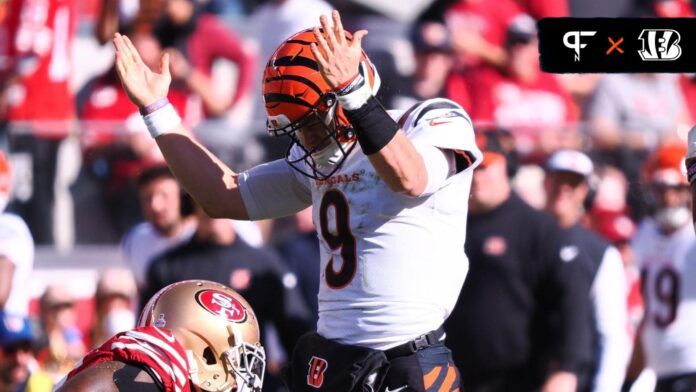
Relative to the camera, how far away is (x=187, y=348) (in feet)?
10.5

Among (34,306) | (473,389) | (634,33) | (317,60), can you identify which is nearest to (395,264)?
(317,60)

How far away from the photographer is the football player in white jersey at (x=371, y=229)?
3578 millimetres

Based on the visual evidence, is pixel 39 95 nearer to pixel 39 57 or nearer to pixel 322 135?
pixel 39 57

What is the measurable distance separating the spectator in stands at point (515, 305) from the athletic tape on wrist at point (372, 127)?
2.55 meters

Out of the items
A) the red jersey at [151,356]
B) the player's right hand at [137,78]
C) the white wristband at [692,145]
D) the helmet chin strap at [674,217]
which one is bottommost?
the helmet chin strap at [674,217]

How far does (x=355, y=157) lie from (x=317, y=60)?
0.35m

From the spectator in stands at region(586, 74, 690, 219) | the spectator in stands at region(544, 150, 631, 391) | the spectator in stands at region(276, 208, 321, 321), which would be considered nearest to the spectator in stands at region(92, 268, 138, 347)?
the spectator in stands at region(276, 208, 321, 321)

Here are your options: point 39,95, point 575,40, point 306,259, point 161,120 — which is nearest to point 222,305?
point 161,120

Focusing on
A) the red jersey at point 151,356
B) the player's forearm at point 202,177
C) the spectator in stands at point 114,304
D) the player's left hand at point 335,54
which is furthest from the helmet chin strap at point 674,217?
the red jersey at point 151,356

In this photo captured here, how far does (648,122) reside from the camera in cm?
699

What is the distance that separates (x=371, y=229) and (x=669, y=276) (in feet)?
10.6

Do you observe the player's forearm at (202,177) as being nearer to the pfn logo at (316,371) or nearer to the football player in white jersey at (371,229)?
the football player in white jersey at (371,229)

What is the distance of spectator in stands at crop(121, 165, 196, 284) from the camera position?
660cm

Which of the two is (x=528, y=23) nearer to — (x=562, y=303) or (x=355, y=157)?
(x=562, y=303)
